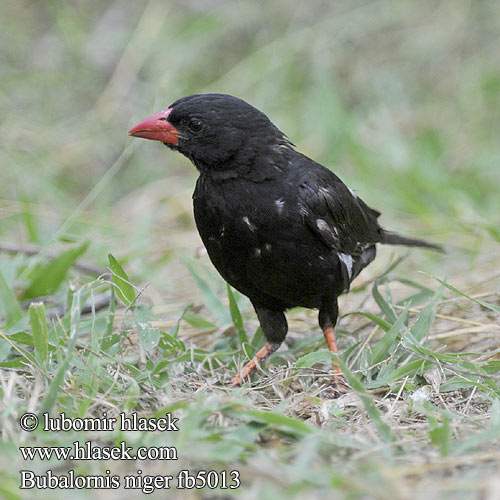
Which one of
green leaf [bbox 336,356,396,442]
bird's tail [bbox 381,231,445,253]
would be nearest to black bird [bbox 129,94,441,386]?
green leaf [bbox 336,356,396,442]

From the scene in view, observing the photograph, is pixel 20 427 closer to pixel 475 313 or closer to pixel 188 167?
pixel 475 313

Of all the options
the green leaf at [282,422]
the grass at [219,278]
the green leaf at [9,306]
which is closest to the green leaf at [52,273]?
the grass at [219,278]

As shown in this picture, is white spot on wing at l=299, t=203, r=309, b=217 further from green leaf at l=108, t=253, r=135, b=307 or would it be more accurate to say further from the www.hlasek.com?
the www.hlasek.com

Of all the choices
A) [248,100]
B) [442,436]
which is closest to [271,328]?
[442,436]

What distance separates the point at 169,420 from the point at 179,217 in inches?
150

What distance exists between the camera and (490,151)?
22.4 ft

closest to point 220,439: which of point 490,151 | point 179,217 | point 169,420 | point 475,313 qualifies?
point 169,420

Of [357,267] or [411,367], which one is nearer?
[411,367]

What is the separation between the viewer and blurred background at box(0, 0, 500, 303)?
18.3ft

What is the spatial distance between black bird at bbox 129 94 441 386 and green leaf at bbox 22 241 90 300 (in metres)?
0.89

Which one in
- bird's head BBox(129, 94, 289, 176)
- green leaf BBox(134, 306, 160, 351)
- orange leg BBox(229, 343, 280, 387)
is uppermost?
bird's head BBox(129, 94, 289, 176)

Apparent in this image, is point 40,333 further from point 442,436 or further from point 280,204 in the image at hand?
point 442,436

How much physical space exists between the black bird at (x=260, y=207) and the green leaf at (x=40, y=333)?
0.85 metres

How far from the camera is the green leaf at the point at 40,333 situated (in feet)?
9.10
